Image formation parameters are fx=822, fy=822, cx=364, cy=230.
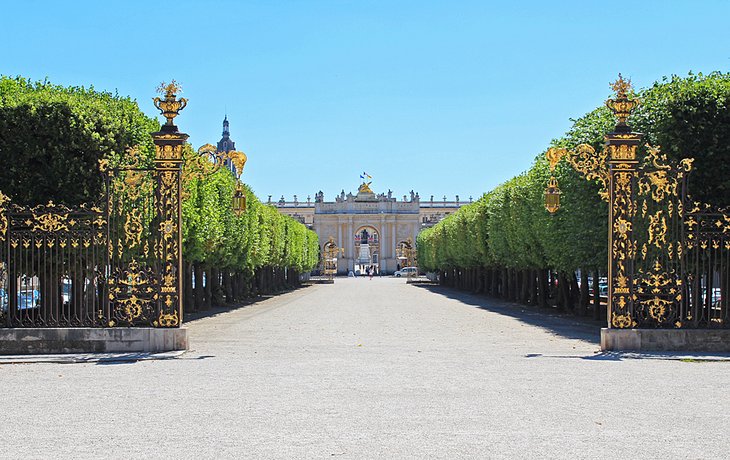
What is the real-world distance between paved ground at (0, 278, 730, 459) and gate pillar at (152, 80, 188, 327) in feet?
3.51

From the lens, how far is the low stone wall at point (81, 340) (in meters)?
16.6

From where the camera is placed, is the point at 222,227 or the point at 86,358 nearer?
the point at 86,358

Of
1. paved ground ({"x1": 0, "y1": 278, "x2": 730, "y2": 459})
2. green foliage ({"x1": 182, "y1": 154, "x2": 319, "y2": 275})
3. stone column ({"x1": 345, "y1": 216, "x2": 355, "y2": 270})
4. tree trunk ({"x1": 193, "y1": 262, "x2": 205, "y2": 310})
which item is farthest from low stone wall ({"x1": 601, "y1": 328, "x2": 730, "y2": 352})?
stone column ({"x1": 345, "y1": 216, "x2": 355, "y2": 270})

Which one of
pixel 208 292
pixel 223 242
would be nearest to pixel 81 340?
pixel 223 242

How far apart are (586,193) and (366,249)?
146 meters

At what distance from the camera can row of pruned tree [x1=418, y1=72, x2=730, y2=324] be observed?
21.2m

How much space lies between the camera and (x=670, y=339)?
1667 centimetres

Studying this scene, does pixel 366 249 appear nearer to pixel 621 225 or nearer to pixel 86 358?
pixel 621 225

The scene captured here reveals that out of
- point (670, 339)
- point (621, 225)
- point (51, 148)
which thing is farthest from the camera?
point (51, 148)

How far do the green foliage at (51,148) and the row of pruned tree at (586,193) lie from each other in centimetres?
1454

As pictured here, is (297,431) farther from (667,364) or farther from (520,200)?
(520,200)

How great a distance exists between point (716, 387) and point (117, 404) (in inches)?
341

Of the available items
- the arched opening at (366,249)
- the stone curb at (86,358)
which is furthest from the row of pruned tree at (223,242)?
the arched opening at (366,249)

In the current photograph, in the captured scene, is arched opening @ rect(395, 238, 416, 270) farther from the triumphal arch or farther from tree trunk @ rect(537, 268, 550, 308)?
tree trunk @ rect(537, 268, 550, 308)
